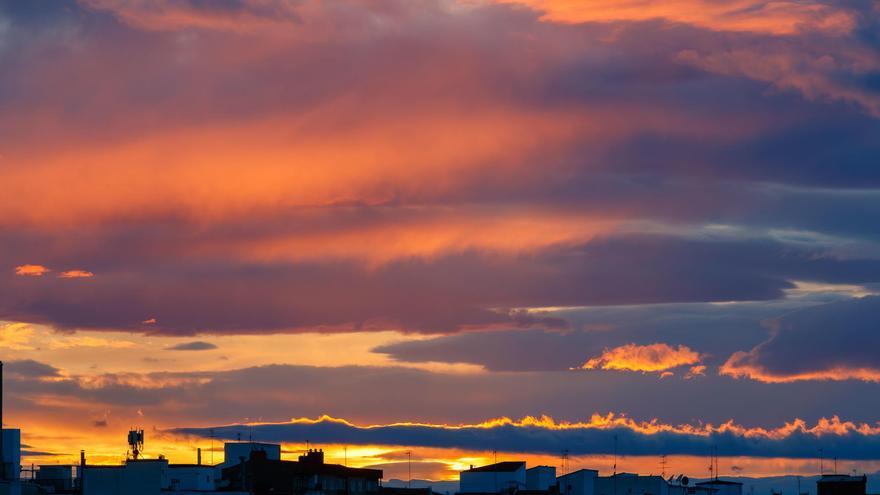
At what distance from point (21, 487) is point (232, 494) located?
3179cm

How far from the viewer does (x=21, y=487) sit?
16500 cm

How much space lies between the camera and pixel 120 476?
17812cm

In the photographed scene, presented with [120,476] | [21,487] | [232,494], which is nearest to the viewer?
[21,487]

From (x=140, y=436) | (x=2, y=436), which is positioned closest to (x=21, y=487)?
(x=2, y=436)

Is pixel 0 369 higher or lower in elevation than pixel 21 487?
higher

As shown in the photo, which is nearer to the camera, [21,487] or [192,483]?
[21,487]

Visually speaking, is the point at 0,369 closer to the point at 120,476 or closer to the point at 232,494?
the point at 120,476

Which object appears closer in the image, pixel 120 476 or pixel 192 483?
pixel 120 476

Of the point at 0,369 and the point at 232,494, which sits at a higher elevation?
the point at 0,369

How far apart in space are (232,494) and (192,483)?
6.16m

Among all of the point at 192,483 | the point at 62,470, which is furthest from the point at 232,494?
the point at 62,470

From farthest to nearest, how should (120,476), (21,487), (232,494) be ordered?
(232,494)
(120,476)
(21,487)

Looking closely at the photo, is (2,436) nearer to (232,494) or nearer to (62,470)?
(62,470)

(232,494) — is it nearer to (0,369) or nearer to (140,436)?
(140,436)
